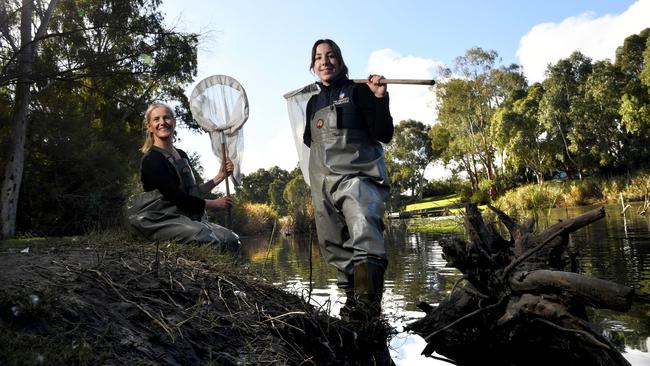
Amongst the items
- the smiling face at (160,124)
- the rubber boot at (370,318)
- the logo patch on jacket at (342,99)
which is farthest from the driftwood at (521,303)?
the smiling face at (160,124)

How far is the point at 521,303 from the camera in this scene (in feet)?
Answer: 9.12

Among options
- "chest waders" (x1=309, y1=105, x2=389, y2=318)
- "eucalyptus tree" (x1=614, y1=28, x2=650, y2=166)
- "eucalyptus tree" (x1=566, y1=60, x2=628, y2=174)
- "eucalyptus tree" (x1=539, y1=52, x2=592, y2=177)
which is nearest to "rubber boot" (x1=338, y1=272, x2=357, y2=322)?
"chest waders" (x1=309, y1=105, x2=389, y2=318)

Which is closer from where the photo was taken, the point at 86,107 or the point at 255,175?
the point at 86,107

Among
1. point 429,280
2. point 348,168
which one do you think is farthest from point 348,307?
point 429,280

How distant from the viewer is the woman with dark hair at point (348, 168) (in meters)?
3.33

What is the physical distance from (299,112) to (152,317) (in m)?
2.69

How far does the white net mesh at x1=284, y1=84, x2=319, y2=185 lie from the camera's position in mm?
4399

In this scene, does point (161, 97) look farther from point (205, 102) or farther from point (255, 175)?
point (255, 175)

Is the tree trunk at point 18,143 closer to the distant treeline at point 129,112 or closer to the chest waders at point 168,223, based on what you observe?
the distant treeline at point 129,112

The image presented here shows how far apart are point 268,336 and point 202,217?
224 centimetres

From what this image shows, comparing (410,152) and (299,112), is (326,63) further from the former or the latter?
(410,152)

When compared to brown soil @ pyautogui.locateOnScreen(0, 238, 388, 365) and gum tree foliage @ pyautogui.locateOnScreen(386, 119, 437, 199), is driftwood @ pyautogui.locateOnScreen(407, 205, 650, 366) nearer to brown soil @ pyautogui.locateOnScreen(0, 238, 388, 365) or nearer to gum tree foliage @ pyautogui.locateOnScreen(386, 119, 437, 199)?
brown soil @ pyautogui.locateOnScreen(0, 238, 388, 365)

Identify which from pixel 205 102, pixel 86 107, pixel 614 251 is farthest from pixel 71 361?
pixel 86 107

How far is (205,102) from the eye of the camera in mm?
4918
